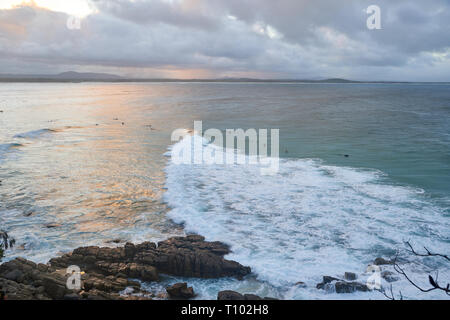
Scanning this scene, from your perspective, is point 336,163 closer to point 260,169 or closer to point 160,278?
point 260,169

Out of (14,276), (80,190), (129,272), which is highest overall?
(80,190)

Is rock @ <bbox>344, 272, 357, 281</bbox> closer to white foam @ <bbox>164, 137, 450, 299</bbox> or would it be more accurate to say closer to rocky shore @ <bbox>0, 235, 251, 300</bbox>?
white foam @ <bbox>164, 137, 450, 299</bbox>

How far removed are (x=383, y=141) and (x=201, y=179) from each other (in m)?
21.5

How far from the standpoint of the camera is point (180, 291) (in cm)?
945

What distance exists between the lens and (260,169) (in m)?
23.2

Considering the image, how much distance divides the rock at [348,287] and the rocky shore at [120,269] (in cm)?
277

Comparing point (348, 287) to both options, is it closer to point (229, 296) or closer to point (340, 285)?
point (340, 285)

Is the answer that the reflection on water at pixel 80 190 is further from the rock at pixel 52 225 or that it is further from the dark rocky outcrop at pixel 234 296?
the dark rocky outcrop at pixel 234 296

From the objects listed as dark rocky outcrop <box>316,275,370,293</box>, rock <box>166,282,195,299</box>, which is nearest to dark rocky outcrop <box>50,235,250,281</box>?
rock <box>166,282,195,299</box>

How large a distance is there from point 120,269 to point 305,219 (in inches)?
323

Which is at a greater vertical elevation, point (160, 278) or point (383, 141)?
point (383, 141)

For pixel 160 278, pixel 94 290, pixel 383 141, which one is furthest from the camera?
pixel 383 141

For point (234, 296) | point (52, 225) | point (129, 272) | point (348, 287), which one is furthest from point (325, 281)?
point (52, 225)

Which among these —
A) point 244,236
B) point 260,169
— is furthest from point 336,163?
point 244,236
